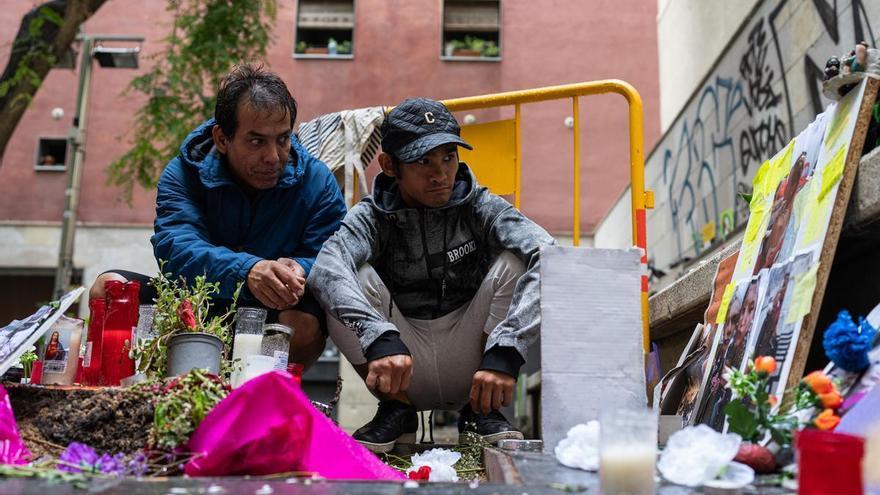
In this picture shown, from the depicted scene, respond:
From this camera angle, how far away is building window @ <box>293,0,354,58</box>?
14555 mm

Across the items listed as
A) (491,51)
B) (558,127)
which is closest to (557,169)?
(558,127)

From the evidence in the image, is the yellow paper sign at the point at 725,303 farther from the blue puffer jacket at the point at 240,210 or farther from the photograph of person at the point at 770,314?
the blue puffer jacket at the point at 240,210

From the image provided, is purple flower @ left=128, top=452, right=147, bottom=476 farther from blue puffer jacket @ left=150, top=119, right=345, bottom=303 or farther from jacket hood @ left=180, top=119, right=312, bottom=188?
jacket hood @ left=180, top=119, right=312, bottom=188

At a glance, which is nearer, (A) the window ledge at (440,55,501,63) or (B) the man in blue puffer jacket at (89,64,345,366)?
(B) the man in blue puffer jacket at (89,64,345,366)

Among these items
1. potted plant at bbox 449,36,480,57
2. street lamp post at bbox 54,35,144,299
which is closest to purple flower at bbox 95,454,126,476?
street lamp post at bbox 54,35,144,299

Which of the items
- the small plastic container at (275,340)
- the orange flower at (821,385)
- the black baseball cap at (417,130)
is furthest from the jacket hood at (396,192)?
the orange flower at (821,385)

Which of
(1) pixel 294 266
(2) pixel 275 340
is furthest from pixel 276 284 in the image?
(2) pixel 275 340

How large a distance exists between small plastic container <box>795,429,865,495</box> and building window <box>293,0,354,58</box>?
1372 centimetres

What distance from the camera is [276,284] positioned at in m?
2.84

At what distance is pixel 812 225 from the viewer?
7.36 feet

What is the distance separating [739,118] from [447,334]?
517 cm

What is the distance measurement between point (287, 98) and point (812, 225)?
193 cm

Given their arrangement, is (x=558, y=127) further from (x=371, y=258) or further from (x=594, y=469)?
(x=594, y=469)

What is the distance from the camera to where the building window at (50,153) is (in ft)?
45.6
